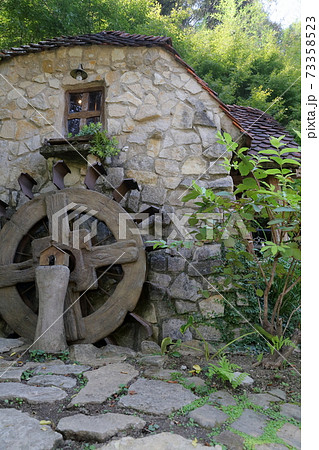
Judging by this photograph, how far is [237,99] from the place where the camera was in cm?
830

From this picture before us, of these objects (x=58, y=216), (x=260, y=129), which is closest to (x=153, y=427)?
(x=58, y=216)

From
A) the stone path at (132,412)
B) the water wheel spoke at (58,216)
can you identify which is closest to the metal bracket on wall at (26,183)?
the water wheel spoke at (58,216)

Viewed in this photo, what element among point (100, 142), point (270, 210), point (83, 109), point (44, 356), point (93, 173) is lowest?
point (44, 356)

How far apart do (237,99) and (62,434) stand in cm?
833

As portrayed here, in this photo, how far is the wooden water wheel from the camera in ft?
10.3

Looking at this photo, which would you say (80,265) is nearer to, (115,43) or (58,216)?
(58,216)

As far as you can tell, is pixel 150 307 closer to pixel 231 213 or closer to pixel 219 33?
pixel 231 213

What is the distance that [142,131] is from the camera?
3.68m

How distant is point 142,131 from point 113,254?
4.65ft

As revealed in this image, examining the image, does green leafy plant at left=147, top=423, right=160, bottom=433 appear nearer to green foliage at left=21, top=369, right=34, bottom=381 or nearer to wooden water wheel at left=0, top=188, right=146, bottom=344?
green foliage at left=21, top=369, right=34, bottom=381

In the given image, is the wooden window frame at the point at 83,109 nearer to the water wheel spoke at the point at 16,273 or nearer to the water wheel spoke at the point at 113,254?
the water wheel spoke at the point at 113,254

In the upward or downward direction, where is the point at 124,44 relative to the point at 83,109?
upward

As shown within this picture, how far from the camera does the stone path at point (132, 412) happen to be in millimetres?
1337
